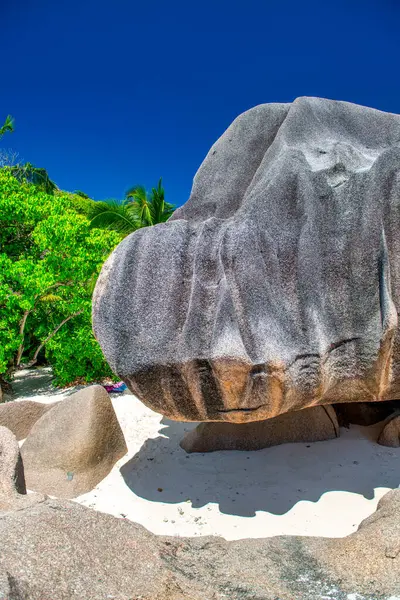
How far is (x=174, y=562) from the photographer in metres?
2.10

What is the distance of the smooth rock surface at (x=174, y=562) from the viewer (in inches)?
66.7

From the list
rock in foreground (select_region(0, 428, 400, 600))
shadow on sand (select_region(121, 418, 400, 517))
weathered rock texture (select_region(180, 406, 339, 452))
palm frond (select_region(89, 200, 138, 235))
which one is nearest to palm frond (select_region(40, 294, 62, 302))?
shadow on sand (select_region(121, 418, 400, 517))

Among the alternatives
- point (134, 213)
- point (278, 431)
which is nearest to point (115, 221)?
point (134, 213)

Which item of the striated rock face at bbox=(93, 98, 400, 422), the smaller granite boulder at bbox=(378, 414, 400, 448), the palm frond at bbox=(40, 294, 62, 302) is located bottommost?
the smaller granite boulder at bbox=(378, 414, 400, 448)

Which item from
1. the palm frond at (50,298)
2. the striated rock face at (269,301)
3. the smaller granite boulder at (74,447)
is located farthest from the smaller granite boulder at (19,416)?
the palm frond at (50,298)

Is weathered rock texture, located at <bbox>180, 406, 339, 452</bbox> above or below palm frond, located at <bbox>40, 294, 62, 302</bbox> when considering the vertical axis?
below

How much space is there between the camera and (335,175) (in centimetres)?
320

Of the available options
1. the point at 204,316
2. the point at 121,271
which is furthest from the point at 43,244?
the point at 204,316

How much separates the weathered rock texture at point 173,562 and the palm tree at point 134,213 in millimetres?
11382

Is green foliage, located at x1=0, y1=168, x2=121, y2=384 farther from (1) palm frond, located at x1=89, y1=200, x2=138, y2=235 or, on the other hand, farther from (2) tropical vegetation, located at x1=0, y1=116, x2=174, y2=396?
(1) palm frond, located at x1=89, y1=200, x2=138, y2=235

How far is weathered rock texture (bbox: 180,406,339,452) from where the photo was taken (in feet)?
13.4

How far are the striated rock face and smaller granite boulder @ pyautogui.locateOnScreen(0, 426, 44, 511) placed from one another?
0.82 metres

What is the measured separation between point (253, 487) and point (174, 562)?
1617mm

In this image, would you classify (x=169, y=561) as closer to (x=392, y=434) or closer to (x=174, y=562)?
(x=174, y=562)
